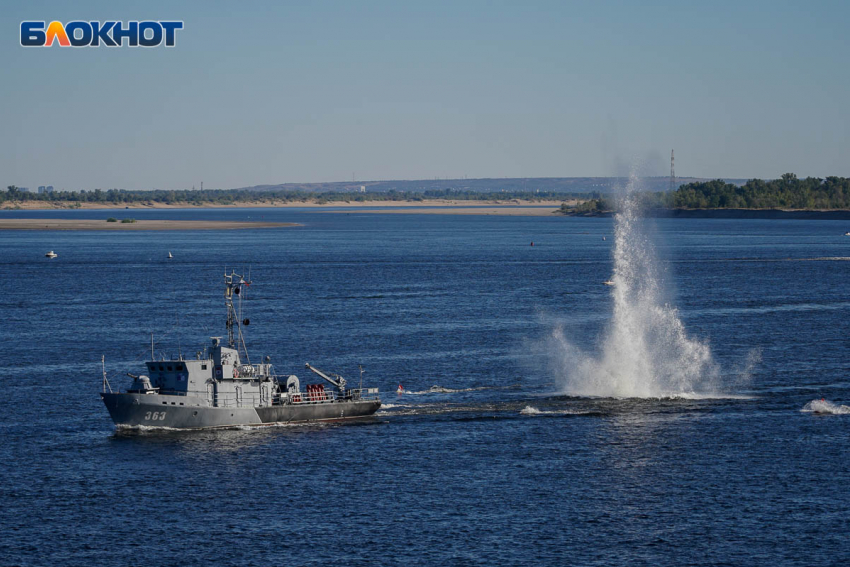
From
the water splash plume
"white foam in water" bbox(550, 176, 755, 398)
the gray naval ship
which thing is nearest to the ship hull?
the gray naval ship

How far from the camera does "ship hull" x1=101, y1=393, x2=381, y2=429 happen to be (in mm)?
83750

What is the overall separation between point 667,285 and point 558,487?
122 metres

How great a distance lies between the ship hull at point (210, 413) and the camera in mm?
83750

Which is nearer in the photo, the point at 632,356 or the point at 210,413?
the point at 210,413

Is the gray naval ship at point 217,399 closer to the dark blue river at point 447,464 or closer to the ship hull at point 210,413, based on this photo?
the ship hull at point 210,413

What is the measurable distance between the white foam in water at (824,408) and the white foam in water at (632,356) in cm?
988

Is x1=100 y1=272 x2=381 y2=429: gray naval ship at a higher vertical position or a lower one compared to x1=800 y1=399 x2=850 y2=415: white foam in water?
higher

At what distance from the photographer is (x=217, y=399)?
86.2 metres

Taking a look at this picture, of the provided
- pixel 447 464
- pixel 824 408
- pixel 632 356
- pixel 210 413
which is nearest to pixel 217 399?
pixel 210 413

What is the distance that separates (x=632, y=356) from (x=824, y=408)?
18.8 meters

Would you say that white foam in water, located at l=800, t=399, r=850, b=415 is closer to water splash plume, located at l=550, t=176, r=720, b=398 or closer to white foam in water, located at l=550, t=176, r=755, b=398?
white foam in water, located at l=550, t=176, r=755, b=398

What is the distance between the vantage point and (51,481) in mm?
70500

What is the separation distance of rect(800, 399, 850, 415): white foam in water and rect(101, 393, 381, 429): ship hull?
3529 centimetres

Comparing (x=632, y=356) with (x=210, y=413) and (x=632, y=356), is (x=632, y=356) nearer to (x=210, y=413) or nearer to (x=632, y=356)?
(x=632, y=356)
